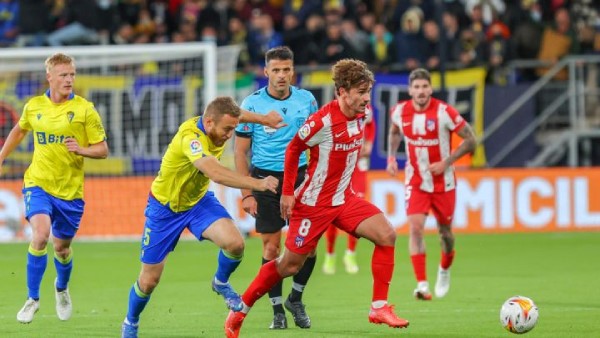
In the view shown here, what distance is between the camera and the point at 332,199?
32.7 feet

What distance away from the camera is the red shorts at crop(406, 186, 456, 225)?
43.5ft

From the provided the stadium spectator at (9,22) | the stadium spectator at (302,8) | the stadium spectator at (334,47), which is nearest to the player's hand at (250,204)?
the stadium spectator at (334,47)

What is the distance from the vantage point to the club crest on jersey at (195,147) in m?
9.28

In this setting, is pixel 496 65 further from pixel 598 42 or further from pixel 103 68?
pixel 103 68

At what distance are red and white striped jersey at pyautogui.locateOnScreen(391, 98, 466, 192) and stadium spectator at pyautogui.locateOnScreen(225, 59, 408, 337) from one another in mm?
3298

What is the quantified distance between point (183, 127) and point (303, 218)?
120 cm

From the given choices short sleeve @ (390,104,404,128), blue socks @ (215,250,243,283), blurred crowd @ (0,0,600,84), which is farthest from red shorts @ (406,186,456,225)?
blurred crowd @ (0,0,600,84)

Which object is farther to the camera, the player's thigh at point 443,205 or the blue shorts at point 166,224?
the player's thigh at point 443,205

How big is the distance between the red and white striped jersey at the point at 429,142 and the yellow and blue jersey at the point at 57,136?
3.50 meters

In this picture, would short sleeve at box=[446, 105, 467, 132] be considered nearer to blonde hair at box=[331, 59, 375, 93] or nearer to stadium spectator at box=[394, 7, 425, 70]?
blonde hair at box=[331, 59, 375, 93]

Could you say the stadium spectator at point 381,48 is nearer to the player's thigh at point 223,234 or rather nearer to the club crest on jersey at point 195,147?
the player's thigh at point 223,234

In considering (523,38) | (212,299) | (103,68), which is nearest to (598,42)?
(523,38)

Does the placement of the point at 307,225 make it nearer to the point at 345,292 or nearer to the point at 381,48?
the point at 345,292

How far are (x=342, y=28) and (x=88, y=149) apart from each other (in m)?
12.1
